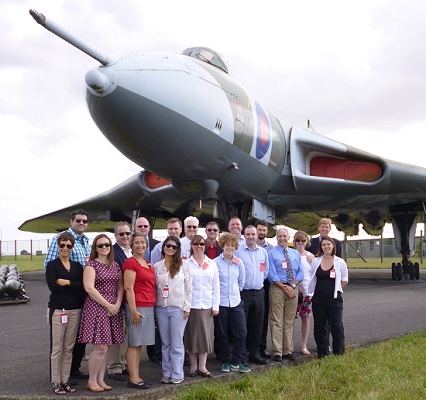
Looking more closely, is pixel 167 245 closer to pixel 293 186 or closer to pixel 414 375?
pixel 414 375

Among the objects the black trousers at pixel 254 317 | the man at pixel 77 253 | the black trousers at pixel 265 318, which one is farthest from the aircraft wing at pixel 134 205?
the man at pixel 77 253

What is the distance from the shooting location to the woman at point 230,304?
4.67 meters

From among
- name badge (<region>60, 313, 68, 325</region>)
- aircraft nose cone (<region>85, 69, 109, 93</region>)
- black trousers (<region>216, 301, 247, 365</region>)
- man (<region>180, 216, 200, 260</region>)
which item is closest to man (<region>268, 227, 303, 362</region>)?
black trousers (<region>216, 301, 247, 365</region>)

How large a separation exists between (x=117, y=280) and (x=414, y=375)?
2559 mm

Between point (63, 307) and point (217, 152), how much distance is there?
4.12 meters

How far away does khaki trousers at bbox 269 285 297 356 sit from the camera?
5.13 m

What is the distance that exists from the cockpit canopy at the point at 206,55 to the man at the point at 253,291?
15.3ft

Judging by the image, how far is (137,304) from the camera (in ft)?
13.8

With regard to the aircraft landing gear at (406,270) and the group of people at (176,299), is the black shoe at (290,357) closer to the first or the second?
the group of people at (176,299)

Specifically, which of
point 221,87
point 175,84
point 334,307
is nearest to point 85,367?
point 334,307

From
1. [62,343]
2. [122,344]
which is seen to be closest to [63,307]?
[62,343]

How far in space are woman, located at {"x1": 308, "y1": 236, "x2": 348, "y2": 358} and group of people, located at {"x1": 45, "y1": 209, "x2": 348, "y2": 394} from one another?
10 mm

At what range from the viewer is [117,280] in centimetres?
421

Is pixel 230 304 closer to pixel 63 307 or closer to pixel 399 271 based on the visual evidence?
pixel 63 307
